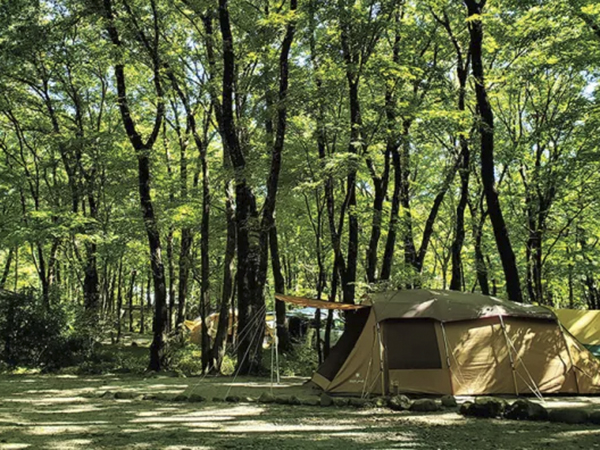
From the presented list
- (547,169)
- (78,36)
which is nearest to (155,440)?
(547,169)

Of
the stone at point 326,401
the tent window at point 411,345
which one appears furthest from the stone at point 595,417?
the stone at point 326,401

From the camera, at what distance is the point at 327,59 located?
11523mm

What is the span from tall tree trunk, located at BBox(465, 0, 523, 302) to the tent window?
2979mm

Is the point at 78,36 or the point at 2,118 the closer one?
the point at 78,36

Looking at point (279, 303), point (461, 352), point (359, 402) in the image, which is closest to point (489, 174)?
point (461, 352)

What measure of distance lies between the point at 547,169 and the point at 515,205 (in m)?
5.17

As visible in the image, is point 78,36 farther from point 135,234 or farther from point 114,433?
point 114,433

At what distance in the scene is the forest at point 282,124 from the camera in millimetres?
10758

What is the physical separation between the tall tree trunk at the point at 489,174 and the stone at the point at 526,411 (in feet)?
13.8

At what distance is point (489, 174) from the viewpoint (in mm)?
10625

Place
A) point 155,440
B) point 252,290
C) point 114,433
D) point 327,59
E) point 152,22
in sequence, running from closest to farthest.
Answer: point 155,440 < point 114,433 < point 252,290 < point 327,59 < point 152,22

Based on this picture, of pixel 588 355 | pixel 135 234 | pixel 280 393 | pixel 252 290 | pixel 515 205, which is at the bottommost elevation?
pixel 280 393

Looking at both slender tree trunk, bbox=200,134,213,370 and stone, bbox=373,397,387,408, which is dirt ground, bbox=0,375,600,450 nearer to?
stone, bbox=373,397,387,408

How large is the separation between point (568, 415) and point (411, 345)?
2.67 metres
